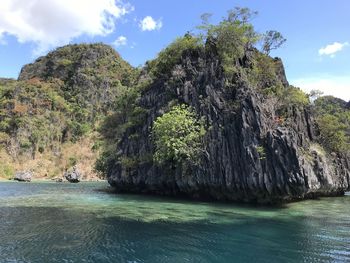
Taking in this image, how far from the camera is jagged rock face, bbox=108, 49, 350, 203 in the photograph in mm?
36125

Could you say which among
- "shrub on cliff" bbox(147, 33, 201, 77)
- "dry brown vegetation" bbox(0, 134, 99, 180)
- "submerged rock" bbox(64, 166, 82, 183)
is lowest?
"submerged rock" bbox(64, 166, 82, 183)

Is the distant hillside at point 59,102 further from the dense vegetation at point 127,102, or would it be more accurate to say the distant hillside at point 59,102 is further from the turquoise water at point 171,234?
the turquoise water at point 171,234

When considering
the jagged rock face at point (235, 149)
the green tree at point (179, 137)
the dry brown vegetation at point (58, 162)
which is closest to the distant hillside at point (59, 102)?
the dry brown vegetation at point (58, 162)

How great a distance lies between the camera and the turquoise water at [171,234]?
18.7 m

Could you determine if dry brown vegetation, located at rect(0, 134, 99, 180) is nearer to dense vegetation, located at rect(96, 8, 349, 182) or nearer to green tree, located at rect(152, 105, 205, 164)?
dense vegetation, located at rect(96, 8, 349, 182)

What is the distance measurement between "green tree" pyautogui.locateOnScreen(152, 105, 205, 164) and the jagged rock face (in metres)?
1.09

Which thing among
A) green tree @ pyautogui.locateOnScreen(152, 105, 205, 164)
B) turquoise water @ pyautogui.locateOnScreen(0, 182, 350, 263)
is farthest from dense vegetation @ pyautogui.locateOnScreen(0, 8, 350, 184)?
turquoise water @ pyautogui.locateOnScreen(0, 182, 350, 263)

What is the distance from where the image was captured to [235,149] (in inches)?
1522

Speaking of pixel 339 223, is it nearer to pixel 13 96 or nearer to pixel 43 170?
pixel 43 170

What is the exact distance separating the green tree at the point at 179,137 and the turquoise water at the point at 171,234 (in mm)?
7121

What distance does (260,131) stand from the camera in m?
37.4

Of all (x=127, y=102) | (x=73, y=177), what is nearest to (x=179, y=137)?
(x=127, y=102)

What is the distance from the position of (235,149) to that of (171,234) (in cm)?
1728

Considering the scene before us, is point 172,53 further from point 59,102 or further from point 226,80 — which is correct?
point 59,102
